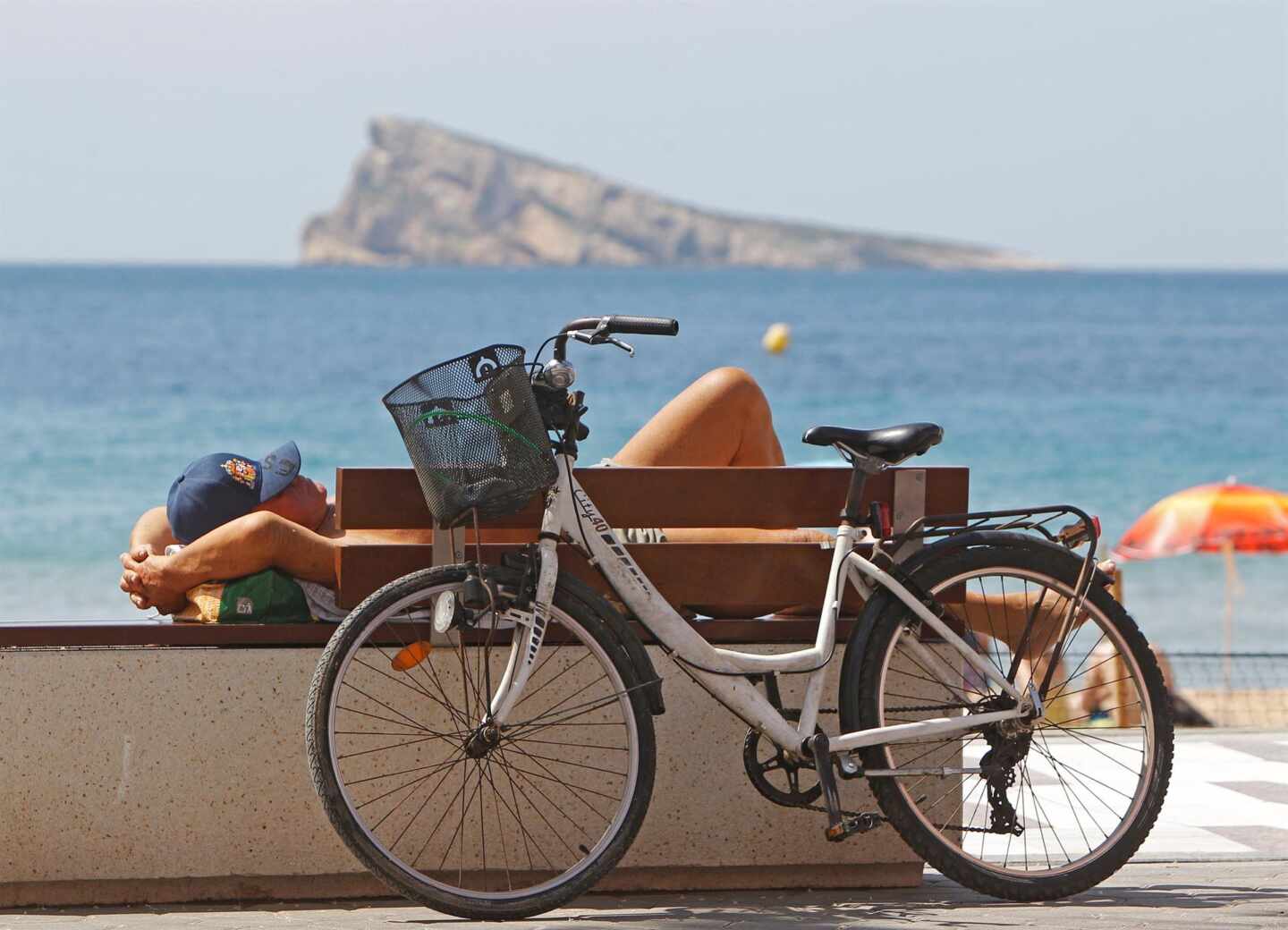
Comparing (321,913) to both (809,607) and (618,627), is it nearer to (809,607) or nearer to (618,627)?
(618,627)

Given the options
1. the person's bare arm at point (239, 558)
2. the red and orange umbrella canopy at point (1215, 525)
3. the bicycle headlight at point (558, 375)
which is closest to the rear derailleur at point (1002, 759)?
the bicycle headlight at point (558, 375)

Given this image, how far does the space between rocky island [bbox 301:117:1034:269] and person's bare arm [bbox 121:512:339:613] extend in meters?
163

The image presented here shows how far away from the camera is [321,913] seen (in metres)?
4.05

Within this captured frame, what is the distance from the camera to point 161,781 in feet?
13.5

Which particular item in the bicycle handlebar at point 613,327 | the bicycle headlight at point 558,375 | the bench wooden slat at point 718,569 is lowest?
the bench wooden slat at point 718,569

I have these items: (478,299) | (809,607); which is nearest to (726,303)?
(478,299)

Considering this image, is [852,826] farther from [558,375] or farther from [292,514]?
[292,514]

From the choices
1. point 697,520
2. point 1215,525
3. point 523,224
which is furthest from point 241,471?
point 523,224

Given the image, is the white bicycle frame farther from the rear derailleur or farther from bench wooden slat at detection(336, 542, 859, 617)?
bench wooden slat at detection(336, 542, 859, 617)

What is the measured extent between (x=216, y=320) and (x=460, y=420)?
73672mm

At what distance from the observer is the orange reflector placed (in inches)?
154

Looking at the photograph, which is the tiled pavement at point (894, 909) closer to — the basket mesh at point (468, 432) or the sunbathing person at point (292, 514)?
the sunbathing person at point (292, 514)

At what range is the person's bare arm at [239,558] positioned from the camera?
4.11m

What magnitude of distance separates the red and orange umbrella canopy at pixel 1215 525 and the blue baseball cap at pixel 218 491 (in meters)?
8.58
